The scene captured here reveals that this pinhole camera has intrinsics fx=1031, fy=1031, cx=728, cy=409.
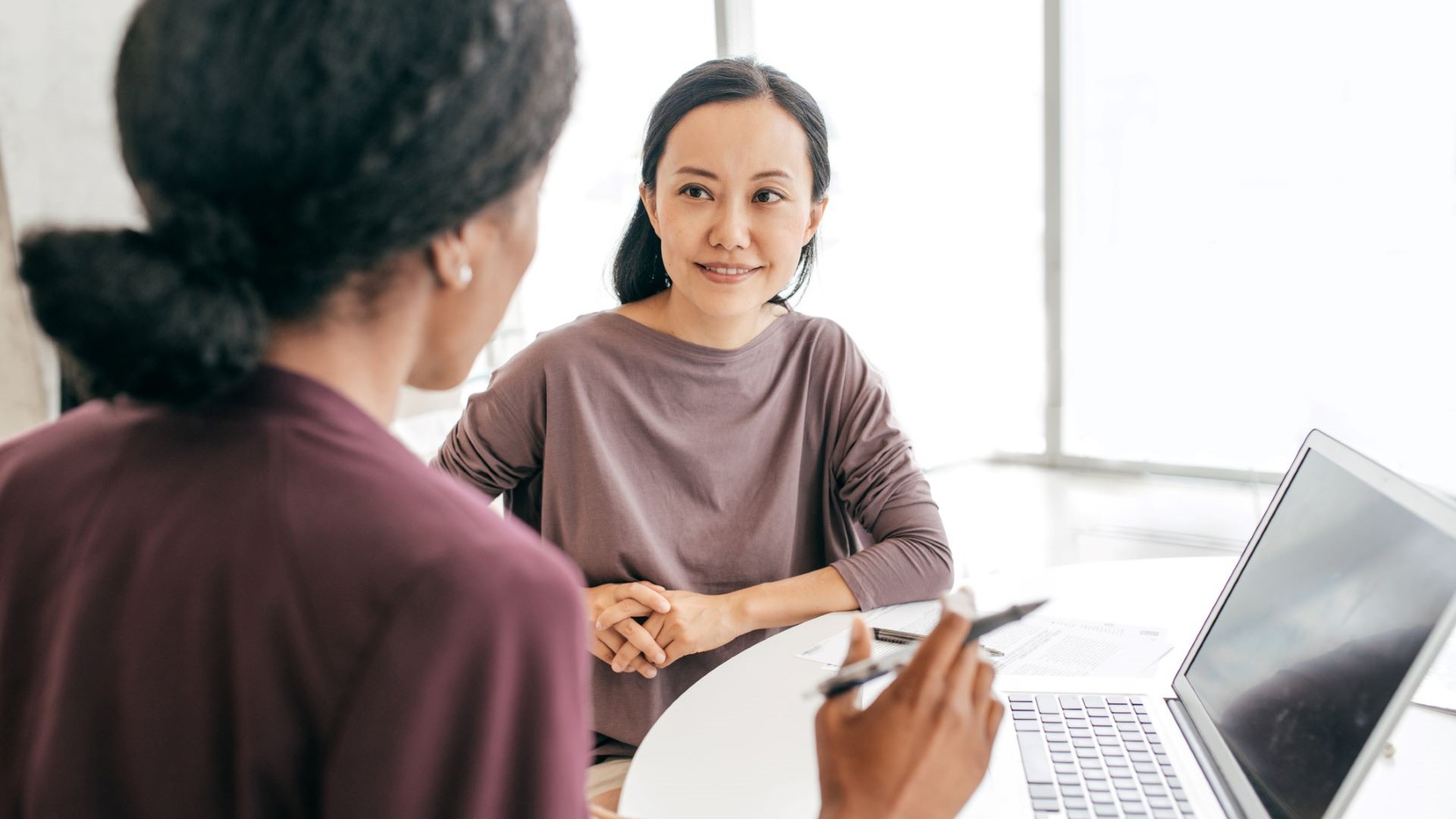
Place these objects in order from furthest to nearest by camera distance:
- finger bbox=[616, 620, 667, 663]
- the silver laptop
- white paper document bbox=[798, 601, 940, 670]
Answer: finger bbox=[616, 620, 667, 663] → white paper document bbox=[798, 601, 940, 670] → the silver laptop

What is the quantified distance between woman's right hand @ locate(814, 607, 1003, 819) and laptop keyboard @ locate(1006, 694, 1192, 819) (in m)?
0.28

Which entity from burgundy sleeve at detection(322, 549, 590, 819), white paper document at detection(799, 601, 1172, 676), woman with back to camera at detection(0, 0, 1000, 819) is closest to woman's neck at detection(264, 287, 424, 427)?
woman with back to camera at detection(0, 0, 1000, 819)

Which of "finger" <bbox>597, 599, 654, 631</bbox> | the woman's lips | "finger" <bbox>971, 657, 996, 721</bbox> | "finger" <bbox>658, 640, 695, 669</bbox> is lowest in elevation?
"finger" <bbox>658, 640, 695, 669</bbox>

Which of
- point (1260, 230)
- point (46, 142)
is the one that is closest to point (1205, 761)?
point (46, 142)

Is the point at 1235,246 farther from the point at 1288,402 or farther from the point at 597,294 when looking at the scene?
the point at 597,294

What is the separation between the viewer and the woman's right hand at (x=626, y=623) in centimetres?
133

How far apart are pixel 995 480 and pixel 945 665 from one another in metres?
3.26

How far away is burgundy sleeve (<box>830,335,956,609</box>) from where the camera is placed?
54.6 inches

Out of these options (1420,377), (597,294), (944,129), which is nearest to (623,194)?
(597,294)

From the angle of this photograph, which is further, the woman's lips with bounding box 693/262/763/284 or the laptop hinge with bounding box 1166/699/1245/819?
the woman's lips with bounding box 693/262/763/284

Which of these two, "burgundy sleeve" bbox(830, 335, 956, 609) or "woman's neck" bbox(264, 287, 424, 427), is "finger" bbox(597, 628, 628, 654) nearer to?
"burgundy sleeve" bbox(830, 335, 956, 609)

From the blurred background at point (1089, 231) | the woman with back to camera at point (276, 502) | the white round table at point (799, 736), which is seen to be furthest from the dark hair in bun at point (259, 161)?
the blurred background at point (1089, 231)

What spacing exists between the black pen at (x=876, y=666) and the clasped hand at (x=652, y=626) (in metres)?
0.72

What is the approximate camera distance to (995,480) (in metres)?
3.77
